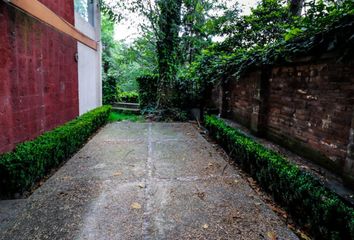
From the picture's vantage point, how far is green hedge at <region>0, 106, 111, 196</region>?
9.16 feet

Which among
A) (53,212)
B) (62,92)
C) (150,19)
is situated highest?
(150,19)

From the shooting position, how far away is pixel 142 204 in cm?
274

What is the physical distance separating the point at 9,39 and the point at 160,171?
3052mm

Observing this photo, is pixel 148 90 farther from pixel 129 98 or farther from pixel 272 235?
pixel 272 235

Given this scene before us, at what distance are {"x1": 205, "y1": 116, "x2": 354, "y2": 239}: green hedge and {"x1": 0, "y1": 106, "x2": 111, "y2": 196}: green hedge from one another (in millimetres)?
3129

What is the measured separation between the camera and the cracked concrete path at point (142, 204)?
222cm

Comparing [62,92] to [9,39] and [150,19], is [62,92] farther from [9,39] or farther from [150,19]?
[150,19]

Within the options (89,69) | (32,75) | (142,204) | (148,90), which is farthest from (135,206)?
(148,90)

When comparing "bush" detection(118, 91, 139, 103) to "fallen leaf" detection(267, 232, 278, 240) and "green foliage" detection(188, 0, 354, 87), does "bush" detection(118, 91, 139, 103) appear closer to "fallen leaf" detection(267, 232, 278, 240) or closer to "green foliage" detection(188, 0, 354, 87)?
"green foliage" detection(188, 0, 354, 87)

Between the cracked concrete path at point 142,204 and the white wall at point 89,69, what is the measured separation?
11.4ft

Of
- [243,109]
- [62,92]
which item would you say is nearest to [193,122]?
[243,109]

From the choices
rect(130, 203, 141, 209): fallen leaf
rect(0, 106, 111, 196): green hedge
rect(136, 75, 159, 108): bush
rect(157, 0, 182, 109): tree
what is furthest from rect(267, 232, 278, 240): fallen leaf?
rect(136, 75, 159, 108): bush

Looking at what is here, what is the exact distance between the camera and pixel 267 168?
3.03 meters

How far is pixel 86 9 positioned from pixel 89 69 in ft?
6.73
